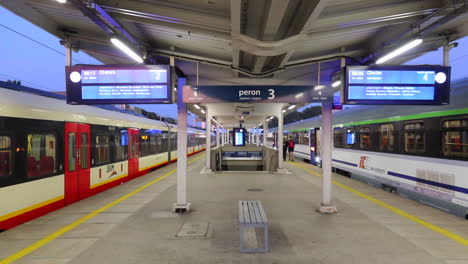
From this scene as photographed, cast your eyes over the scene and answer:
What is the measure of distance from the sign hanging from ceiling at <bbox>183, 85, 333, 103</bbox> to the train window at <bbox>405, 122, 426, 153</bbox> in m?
3.41

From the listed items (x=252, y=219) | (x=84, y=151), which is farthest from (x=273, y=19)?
(x=84, y=151)

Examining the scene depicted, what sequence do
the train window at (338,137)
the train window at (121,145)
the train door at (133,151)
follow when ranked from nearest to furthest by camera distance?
the train window at (121,145), the train door at (133,151), the train window at (338,137)

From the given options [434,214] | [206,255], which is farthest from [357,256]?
[434,214]

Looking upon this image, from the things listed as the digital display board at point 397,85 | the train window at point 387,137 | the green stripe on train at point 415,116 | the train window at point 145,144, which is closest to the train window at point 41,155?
the train window at point 145,144

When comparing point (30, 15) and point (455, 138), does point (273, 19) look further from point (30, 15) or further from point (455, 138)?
point (455, 138)

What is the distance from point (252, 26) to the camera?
13.6ft

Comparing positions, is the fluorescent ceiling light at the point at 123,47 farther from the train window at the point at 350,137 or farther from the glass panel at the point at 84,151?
the train window at the point at 350,137

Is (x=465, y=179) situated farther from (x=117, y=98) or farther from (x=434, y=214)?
(x=117, y=98)

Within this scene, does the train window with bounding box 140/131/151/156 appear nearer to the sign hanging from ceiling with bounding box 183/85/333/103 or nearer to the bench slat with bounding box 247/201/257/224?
the sign hanging from ceiling with bounding box 183/85/333/103

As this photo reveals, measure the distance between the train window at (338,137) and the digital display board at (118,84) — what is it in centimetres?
923

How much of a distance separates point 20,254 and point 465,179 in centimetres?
823

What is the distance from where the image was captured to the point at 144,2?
399 cm

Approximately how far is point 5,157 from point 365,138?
10.3 m

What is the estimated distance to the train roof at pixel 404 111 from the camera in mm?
5906
